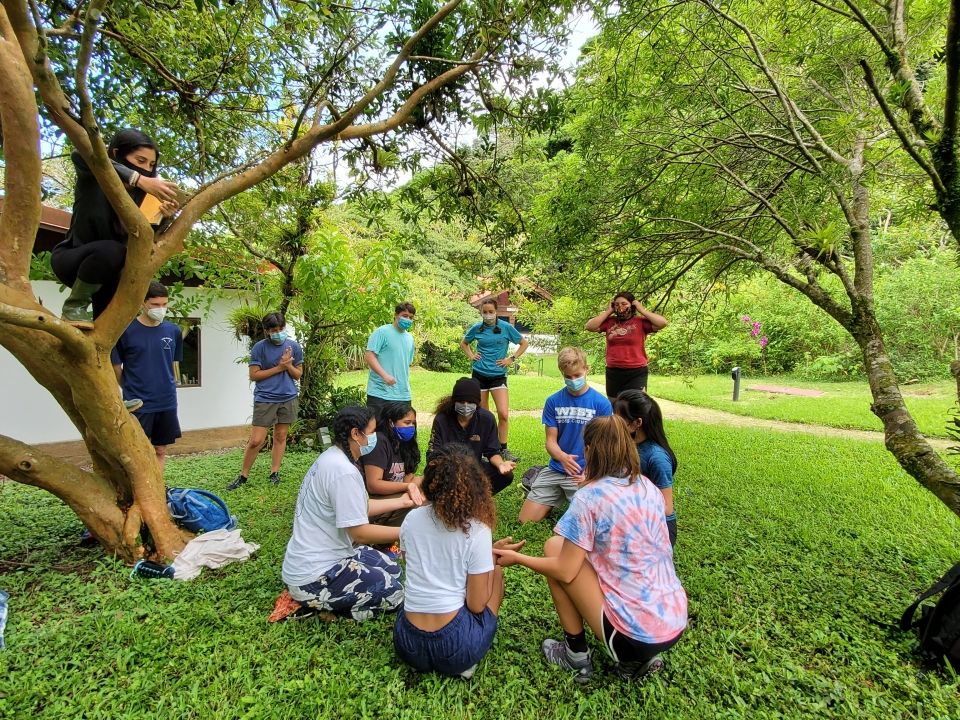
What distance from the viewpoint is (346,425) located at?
2701mm

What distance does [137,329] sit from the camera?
3910 mm

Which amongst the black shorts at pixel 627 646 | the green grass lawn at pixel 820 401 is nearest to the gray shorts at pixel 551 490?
the black shorts at pixel 627 646

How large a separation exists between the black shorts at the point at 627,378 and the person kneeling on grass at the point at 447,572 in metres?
3.18

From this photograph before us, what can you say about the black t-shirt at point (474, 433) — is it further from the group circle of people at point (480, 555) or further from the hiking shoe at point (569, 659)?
the hiking shoe at point (569, 659)

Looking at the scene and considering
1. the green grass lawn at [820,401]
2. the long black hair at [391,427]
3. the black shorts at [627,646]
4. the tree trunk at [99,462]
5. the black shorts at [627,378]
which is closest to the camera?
the black shorts at [627,646]

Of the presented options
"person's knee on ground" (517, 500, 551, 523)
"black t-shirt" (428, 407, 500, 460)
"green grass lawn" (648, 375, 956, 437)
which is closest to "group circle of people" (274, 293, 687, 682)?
"black t-shirt" (428, 407, 500, 460)

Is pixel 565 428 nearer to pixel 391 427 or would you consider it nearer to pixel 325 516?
pixel 391 427

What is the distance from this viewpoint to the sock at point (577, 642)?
2.32 m

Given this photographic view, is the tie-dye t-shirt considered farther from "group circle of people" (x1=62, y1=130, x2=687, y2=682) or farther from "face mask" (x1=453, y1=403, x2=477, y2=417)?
"face mask" (x1=453, y1=403, x2=477, y2=417)

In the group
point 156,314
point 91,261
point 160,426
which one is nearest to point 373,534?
point 91,261

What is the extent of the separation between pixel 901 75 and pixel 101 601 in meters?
5.17

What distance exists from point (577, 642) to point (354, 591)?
123 centimetres

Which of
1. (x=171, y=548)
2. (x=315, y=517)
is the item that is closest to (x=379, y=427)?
(x=315, y=517)

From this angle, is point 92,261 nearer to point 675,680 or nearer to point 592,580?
point 592,580
